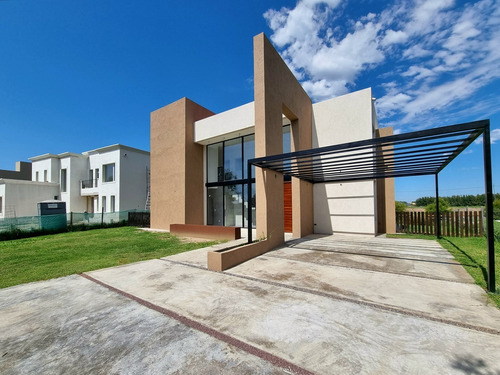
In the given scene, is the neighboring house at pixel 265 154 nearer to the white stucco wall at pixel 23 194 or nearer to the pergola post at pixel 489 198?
the pergola post at pixel 489 198

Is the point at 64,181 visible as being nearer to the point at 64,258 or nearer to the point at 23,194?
the point at 23,194

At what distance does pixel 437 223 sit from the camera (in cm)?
875

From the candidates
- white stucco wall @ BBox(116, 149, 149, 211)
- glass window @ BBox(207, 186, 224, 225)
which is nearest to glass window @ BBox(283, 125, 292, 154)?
glass window @ BBox(207, 186, 224, 225)

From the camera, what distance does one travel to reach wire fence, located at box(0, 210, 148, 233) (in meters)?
10.9

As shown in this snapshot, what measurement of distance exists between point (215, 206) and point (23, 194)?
1995 cm

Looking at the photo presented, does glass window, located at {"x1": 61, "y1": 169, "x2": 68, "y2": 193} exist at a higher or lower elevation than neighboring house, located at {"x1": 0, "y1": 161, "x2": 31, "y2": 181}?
lower

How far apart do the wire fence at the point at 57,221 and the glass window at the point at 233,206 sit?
8.91m

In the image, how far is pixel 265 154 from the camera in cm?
721

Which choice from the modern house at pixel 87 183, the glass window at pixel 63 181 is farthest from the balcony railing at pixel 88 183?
the glass window at pixel 63 181

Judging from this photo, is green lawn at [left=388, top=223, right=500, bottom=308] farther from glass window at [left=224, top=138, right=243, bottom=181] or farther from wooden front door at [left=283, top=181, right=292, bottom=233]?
glass window at [left=224, top=138, right=243, bottom=181]

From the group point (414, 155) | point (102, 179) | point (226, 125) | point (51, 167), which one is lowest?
point (414, 155)

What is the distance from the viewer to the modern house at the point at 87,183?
1903 centimetres

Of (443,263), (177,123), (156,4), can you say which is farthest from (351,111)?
(177,123)

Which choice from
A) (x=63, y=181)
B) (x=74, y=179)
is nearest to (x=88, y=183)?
(x=74, y=179)
